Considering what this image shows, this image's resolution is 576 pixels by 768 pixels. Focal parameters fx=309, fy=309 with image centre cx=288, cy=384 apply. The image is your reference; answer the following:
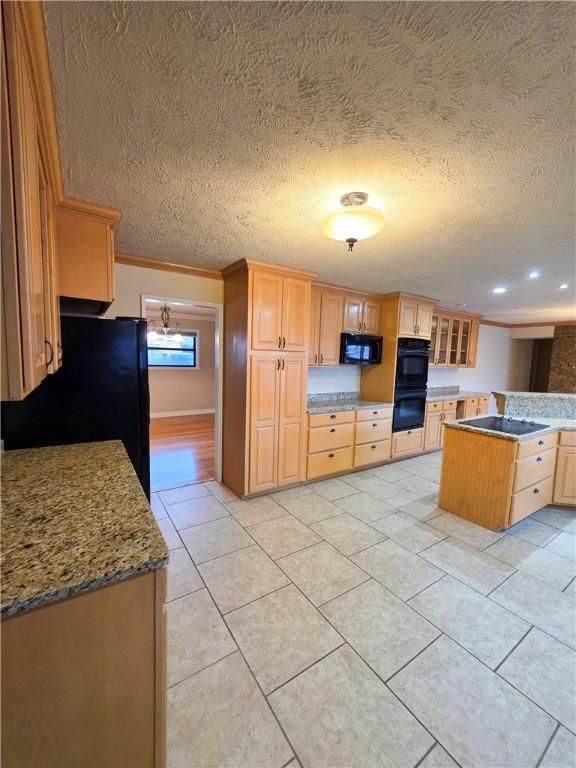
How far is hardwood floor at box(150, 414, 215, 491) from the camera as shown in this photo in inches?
147

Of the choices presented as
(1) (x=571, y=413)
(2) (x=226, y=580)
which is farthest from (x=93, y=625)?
(1) (x=571, y=413)

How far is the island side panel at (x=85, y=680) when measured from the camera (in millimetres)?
700

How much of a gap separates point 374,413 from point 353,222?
2816mm

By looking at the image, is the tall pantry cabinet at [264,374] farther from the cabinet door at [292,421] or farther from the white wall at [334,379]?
the white wall at [334,379]

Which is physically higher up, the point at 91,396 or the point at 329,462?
the point at 91,396

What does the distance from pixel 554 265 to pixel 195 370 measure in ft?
21.5

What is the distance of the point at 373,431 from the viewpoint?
13.3 feet

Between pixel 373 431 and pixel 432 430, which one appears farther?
pixel 432 430

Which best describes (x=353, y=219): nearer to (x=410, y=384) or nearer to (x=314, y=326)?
(x=314, y=326)

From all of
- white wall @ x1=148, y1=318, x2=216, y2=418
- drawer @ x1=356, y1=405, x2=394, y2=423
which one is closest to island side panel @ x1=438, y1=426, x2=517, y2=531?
drawer @ x1=356, y1=405, x2=394, y2=423

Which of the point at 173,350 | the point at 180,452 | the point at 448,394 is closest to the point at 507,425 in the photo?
the point at 448,394

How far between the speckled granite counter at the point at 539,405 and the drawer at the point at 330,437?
1.71 m

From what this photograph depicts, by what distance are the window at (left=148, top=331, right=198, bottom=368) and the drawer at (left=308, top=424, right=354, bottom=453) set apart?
4.68 m

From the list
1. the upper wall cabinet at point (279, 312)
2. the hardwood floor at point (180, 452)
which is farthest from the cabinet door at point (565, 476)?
the hardwood floor at point (180, 452)
